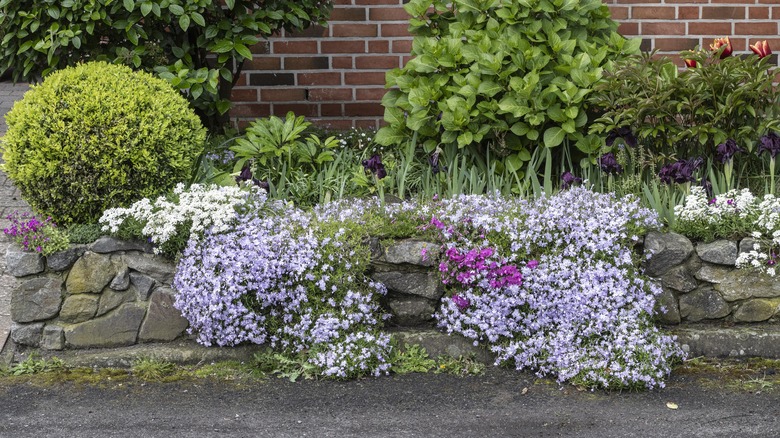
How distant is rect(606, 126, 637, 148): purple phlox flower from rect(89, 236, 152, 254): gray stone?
2.49 meters

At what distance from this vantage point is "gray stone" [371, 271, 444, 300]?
4707 millimetres

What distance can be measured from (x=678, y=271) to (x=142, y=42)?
3427 mm

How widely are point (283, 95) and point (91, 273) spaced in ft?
8.30

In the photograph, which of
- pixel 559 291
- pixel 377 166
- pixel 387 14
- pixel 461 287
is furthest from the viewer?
pixel 387 14

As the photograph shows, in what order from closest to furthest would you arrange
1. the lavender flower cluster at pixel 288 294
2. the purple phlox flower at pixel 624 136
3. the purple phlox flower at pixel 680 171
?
the lavender flower cluster at pixel 288 294 → the purple phlox flower at pixel 680 171 → the purple phlox flower at pixel 624 136

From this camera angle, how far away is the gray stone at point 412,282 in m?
4.71

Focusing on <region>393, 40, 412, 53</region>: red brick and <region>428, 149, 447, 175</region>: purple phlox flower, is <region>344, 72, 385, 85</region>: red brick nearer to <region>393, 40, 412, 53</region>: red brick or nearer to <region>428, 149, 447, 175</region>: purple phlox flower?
<region>393, 40, 412, 53</region>: red brick

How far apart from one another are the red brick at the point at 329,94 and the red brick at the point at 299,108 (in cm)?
6

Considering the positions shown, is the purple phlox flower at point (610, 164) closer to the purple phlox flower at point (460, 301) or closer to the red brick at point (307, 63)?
the purple phlox flower at point (460, 301)

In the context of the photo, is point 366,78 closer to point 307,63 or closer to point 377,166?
point 307,63

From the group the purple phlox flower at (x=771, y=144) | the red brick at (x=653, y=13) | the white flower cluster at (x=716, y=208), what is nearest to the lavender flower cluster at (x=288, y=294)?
the white flower cluster at (x=716, y=208)

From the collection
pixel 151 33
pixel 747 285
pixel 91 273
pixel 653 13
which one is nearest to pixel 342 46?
pixel 151 33

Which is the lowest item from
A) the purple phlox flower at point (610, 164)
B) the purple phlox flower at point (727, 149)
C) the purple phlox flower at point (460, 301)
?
the purple phlox flower at point (460, 301)

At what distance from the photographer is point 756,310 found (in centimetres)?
472
